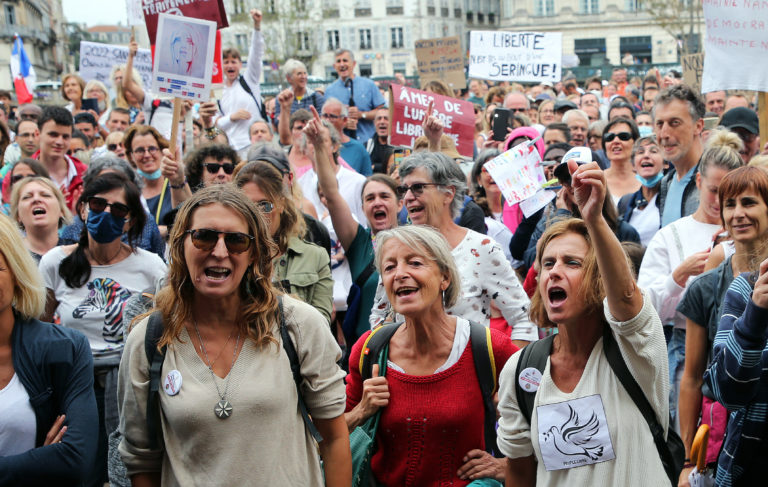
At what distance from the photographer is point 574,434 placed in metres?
2.96

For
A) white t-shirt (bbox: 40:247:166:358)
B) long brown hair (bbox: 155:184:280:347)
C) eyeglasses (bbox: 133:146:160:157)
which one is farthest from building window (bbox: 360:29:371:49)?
long brown hair (bbox: 155:184:280:347)

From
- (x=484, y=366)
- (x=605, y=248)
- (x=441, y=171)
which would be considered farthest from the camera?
(x=441, y=171)

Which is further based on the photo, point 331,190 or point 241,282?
point 331,190

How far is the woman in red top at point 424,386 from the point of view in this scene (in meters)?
3.51

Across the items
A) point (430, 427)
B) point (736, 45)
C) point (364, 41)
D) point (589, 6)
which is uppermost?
point (589, 6)

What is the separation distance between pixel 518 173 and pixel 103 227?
9.81ft

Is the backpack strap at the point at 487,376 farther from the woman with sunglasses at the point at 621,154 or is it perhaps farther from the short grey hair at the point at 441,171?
the woman with sunglasses at the point at 621,154

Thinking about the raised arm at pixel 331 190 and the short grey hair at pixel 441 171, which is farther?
the raised arm at pixel 331 190

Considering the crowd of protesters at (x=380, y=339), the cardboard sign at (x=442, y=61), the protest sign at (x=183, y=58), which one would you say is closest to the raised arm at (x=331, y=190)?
the crowd of protesters at (x=380, y=339)

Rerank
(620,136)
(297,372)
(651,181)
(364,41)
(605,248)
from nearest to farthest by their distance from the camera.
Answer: (605,248), (297,372), (651,181), (620,136), (364,41)

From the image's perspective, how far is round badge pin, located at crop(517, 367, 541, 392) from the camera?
312cm

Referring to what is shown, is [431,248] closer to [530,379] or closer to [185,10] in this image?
[530,379]

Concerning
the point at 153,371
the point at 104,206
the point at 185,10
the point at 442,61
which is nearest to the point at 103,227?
the point at 104,206

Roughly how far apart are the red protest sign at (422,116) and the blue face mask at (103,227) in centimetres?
379
